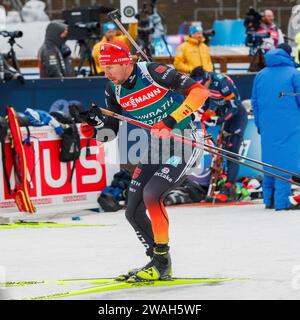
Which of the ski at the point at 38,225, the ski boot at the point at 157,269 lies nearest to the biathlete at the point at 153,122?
the ski boot at the point at 157,269

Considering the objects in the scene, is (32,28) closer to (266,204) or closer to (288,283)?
(266,204)

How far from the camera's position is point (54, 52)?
52.7 ft

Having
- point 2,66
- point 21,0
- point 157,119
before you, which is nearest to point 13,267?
point 157,119

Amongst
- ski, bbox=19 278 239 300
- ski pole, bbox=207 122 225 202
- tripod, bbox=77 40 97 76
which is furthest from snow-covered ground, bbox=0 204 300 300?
tripod, bbox=77 40 97 76

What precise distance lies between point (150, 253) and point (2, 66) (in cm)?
698

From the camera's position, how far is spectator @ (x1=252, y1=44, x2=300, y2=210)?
12898mm

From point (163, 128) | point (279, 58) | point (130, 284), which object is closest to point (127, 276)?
point (130, 284)

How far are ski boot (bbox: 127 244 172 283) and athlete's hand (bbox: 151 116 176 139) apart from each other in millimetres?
850

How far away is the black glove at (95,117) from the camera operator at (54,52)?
7.58 meters

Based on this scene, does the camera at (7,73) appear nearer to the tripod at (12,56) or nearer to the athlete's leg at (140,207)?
the tripod at (12,56)

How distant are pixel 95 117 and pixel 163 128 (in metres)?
0.62
